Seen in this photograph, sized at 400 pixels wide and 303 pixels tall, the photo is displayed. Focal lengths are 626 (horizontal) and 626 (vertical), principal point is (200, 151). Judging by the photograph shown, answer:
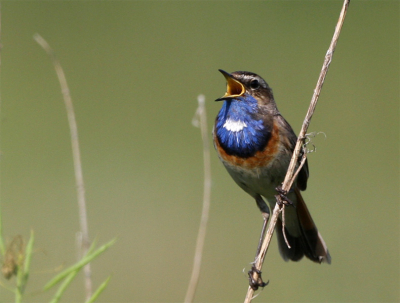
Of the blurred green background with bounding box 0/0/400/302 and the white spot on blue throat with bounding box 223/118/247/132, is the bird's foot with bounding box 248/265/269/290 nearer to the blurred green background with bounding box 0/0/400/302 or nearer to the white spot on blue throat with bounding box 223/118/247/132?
the white spot on blue throat with bounding box 223/118/247/132

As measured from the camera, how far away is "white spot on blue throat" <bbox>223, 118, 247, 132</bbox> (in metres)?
4.16

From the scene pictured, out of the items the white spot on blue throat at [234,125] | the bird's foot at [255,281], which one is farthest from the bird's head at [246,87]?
the bird's foot at [255,281]

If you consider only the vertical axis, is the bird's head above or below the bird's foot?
above

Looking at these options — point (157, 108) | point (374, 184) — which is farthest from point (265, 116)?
point (157, 108)

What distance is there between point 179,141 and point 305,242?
4517 millimetres

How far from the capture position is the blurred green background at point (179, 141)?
21.8 ft

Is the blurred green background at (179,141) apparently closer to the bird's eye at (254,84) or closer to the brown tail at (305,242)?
the brown tail at (305,242)

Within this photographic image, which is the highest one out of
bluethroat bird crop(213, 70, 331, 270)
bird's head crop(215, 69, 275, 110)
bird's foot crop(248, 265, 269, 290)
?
bird's head crop(215, 69, 275, 110)

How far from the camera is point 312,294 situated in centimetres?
615

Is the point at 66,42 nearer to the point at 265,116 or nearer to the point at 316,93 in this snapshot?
the point at 265,116

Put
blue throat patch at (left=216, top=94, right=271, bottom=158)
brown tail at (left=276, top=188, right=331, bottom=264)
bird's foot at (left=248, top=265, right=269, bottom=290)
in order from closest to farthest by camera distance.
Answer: bird's foot at (left=248, top=265, right=269, bottom=290)
blue throat patch at (left=216, top=94, right=271, bottom=158)
brown tail at (left=276, top=188, right=331, bottom=264)

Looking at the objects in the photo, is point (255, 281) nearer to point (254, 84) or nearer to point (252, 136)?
point (252, 136)

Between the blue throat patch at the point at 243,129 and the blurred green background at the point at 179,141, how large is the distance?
2.21 metres

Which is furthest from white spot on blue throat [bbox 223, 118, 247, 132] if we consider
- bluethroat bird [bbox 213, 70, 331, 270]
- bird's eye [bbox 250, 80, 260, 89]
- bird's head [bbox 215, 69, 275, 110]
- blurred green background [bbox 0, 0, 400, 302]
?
blurred green background [bbox 0, 0, 400, 302]
